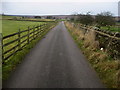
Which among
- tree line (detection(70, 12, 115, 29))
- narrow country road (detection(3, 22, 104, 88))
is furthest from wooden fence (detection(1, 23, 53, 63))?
tree line (detection(70, 12, 115, 29))

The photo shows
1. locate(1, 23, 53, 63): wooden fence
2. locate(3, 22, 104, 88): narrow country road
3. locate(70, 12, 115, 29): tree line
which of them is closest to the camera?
locate(3, 22, 104, 88): narrow country road

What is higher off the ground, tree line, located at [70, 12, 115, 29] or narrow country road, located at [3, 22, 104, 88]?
tree line, located at [70, 12, 115, 29]

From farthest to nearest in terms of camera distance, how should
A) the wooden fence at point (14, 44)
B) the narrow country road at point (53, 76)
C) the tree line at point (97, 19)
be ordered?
the tree line at point (97, 19), the wooden fence at point (14, 44), the narrow country road at point (53, 76)

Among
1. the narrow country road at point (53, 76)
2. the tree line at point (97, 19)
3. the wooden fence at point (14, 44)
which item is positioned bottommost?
the narrow country road at point (53, 76)

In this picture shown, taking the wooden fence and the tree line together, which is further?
the tree line

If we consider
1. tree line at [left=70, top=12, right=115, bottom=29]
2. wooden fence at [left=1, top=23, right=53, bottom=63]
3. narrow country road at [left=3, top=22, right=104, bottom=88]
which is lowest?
narrow country road at [left=3, top=22, right=104, bottom=88]

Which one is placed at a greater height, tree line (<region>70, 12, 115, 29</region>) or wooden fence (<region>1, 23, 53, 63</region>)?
tree line (<region>70, 12, 115, 29</region>)

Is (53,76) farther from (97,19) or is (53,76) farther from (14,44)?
(97,19)

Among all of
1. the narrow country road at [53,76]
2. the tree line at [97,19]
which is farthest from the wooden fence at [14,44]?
the tree line at [97,19]

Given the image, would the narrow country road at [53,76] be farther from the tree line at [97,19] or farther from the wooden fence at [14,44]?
the tree line at [97,19]

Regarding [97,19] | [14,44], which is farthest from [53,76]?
[97,19]

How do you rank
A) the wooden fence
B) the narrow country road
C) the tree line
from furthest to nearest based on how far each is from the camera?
the tree line, the wooden fence, the narrow country road

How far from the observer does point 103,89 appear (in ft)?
15.4

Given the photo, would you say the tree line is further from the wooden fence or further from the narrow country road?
the narrow country road
